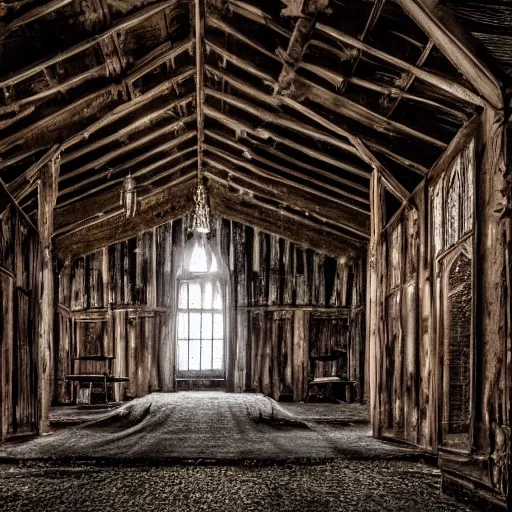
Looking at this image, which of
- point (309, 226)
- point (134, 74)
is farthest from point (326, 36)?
point (309, 226)

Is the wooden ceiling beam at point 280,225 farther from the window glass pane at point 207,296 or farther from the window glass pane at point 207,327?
the window glass pane at point 207,327

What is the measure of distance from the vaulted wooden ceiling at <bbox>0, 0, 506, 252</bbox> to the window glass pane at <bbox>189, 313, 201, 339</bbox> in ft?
14.9

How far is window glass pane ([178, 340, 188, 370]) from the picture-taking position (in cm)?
1440

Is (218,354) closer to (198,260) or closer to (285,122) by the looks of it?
(198,260)

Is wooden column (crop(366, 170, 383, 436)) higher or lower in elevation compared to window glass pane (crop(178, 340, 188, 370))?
higher

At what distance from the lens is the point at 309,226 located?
13.4 meters

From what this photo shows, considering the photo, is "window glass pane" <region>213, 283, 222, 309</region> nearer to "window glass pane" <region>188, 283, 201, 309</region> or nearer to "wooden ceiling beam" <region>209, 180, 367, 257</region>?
"window glass pane" <region>188, 283, 201, 309</region>

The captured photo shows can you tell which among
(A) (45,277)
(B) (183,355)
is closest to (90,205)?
(A) (45,277)

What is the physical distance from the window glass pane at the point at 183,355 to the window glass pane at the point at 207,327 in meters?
0.44

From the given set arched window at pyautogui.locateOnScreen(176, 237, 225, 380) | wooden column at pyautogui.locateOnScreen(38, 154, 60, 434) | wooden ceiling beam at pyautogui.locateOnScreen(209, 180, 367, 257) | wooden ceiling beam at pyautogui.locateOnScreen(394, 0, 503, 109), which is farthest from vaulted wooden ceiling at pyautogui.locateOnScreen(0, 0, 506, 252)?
arched window at pyautogui.locateOnScreen(176, 237, 225, 380)

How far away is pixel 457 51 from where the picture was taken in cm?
453

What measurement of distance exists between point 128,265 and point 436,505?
1059 cm

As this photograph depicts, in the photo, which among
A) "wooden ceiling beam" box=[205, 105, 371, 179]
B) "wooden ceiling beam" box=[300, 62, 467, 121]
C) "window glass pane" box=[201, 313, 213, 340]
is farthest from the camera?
"window glass pane" box=[201, 313, 213, 340]

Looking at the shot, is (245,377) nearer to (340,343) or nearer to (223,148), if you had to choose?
(340,343)
